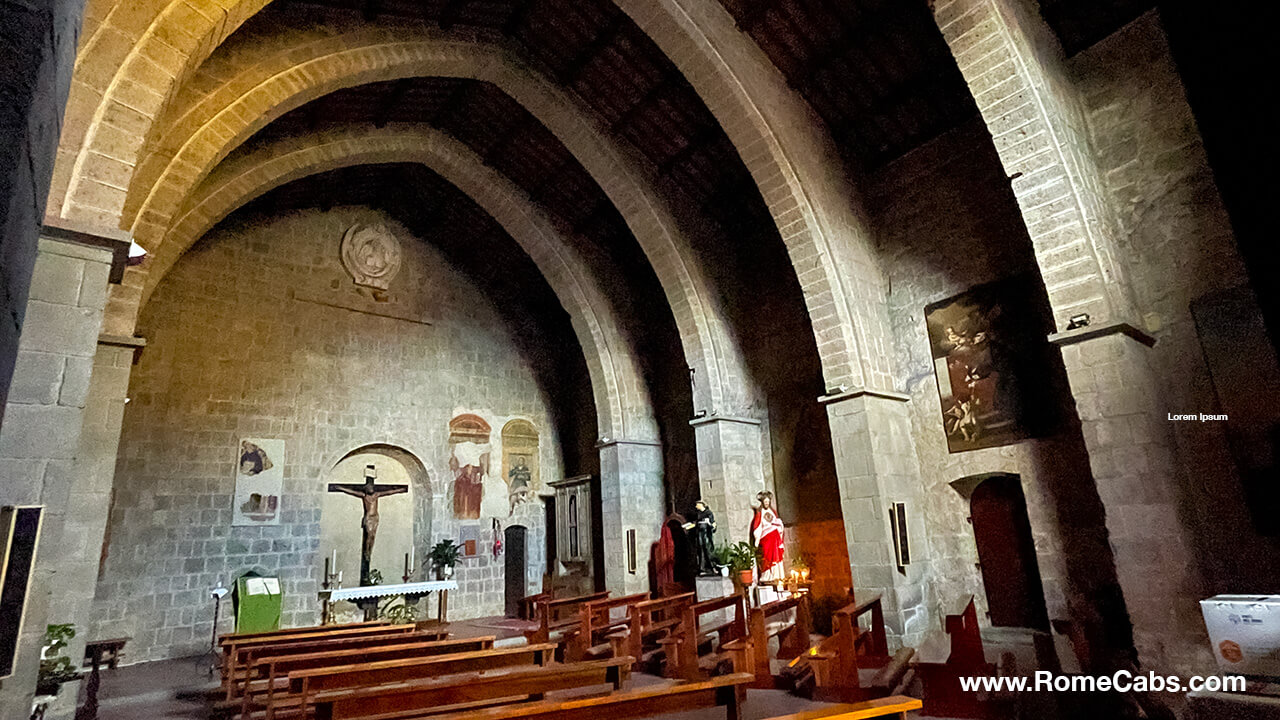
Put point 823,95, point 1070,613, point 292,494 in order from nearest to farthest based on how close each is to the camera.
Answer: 1. point 1070,613
2. point 823,95
3. point 292,494

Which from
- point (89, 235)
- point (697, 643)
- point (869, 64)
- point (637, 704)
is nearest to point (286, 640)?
point (697, 643)

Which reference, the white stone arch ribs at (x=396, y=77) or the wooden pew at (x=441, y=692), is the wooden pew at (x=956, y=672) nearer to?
the wooden pew at (x=441, y=692)

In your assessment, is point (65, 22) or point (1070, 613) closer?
point (65, 22)

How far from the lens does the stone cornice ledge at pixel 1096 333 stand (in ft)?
19.2

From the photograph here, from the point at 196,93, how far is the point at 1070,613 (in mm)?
11093

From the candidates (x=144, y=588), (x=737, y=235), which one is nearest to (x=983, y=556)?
(x=737, y=235)

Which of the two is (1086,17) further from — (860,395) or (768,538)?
(768,538)

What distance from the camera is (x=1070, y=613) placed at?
270 inches

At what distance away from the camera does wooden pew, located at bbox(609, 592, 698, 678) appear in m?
6.35

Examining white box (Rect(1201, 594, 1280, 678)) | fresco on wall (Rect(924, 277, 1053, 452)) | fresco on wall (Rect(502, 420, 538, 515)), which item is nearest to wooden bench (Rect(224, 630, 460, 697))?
white box (Rect(1201, 594, 1280, 678))

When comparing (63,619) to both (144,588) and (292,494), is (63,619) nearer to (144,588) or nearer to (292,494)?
(144,588)

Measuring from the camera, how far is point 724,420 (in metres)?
10.0

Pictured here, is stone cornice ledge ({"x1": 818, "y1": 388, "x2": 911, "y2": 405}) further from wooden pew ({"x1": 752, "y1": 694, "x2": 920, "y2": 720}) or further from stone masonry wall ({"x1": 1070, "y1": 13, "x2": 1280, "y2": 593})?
wooden pew ({"x1": 752, "y1": 694, "x2": 920, "y2": 720})

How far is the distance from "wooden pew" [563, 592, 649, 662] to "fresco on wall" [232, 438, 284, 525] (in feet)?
20.4
